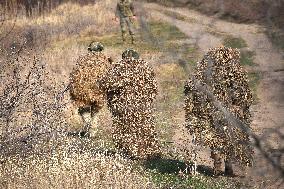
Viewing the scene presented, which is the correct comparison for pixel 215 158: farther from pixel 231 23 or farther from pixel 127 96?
pixel 231 23

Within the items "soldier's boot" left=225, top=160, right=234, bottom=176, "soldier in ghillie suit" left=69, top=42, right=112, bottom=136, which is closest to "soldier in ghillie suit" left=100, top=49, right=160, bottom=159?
"soldier's boot" left=225, top=160, right=234, bottom=176

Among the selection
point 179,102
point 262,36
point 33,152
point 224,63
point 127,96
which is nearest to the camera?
point 262,36

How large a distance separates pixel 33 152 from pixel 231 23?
6.69 m

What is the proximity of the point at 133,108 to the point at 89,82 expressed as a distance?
2.58 metres

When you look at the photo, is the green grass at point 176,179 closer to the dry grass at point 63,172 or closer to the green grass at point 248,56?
the dry grass at point 63,172

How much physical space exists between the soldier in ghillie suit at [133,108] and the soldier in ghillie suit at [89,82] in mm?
1824

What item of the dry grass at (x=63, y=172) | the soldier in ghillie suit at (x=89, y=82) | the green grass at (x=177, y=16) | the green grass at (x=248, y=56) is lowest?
the soldier in ghillie suit at (x=89, y=82)

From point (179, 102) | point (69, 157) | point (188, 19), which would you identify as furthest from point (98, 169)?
point (179, 102)

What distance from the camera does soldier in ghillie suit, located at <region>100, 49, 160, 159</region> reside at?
10.8m

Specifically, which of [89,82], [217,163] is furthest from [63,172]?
[89,82]

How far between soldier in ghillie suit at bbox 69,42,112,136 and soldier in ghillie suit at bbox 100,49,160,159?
1824mm

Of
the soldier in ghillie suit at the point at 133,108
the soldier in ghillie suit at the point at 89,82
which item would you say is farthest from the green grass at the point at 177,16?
the soldier in ghillie suit at the point at 89,82

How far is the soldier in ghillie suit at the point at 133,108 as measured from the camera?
10.8 m

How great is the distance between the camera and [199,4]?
1.35 m
